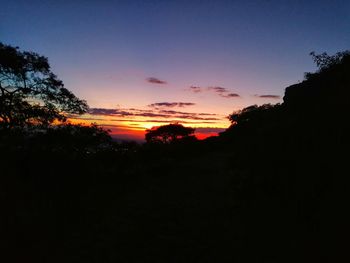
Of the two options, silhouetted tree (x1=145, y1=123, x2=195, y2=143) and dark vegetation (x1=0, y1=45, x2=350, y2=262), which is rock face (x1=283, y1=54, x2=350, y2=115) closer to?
dark vegetation (x1=0, y1=45, x2=350, y2=262)

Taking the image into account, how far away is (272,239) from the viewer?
26.0 ft

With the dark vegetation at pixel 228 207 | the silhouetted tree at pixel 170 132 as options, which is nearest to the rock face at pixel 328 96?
the dark vegetation at pixel 228 207

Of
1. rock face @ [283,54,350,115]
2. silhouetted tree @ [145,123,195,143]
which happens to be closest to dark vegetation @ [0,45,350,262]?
rock face @ [283,54,350,115]

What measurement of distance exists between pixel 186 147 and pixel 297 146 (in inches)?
1301

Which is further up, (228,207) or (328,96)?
(328,96)

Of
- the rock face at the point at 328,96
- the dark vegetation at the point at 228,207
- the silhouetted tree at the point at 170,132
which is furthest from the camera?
the silhouetted tree at the point at 170,132

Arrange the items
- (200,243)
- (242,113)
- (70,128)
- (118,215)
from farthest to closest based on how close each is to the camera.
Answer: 1. (242,113)
2. (70,128)
3. (118,215)
4. (200,243)

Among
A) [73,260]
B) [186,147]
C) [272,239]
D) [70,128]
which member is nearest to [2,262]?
[73,260]

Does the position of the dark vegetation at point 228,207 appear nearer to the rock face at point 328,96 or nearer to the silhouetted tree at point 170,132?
the rock face at point 328,96

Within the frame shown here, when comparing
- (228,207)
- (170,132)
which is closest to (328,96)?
(228,207)

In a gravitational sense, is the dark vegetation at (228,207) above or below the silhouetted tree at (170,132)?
below

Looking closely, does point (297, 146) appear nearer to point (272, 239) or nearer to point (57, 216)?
point (272, 239)

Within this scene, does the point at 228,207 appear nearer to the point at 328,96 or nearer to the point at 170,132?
the point at 328,96

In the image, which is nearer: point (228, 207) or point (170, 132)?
point (228, 207)
